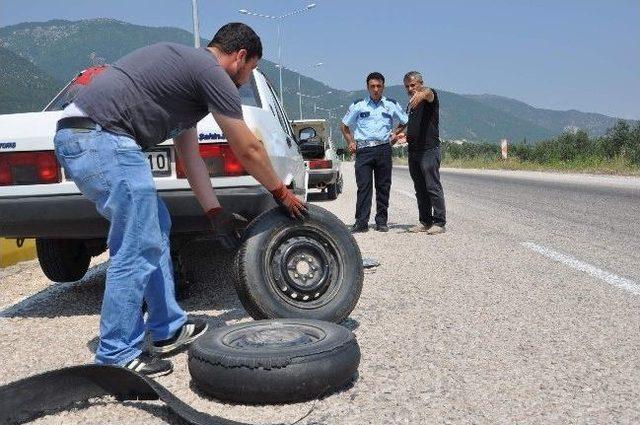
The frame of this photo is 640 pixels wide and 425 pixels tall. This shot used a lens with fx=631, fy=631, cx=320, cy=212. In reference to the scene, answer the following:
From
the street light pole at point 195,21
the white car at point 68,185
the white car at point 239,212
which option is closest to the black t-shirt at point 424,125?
the white car at point 239,212

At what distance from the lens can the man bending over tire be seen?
2688mm

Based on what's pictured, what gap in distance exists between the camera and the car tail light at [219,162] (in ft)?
11.9

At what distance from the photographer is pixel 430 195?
24.7 feet

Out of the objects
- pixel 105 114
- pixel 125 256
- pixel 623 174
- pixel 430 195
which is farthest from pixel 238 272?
pixel 623 174

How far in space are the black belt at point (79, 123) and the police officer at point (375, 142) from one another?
530 cm

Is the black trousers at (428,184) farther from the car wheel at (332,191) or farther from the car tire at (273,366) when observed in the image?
the car wheel at (332,191)

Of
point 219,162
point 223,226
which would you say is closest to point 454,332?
point 223,226

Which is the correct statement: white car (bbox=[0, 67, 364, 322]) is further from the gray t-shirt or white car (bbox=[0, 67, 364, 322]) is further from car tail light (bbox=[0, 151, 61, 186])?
the gray t-shirt

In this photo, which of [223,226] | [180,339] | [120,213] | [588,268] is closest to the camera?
[120,213]

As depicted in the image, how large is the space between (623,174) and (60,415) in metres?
22.0

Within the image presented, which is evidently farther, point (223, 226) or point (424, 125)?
point (424, 125)

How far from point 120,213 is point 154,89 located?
1.82 feet

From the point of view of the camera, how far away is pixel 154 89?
2729 mm

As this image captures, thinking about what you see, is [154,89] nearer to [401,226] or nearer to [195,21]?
[401,226]
